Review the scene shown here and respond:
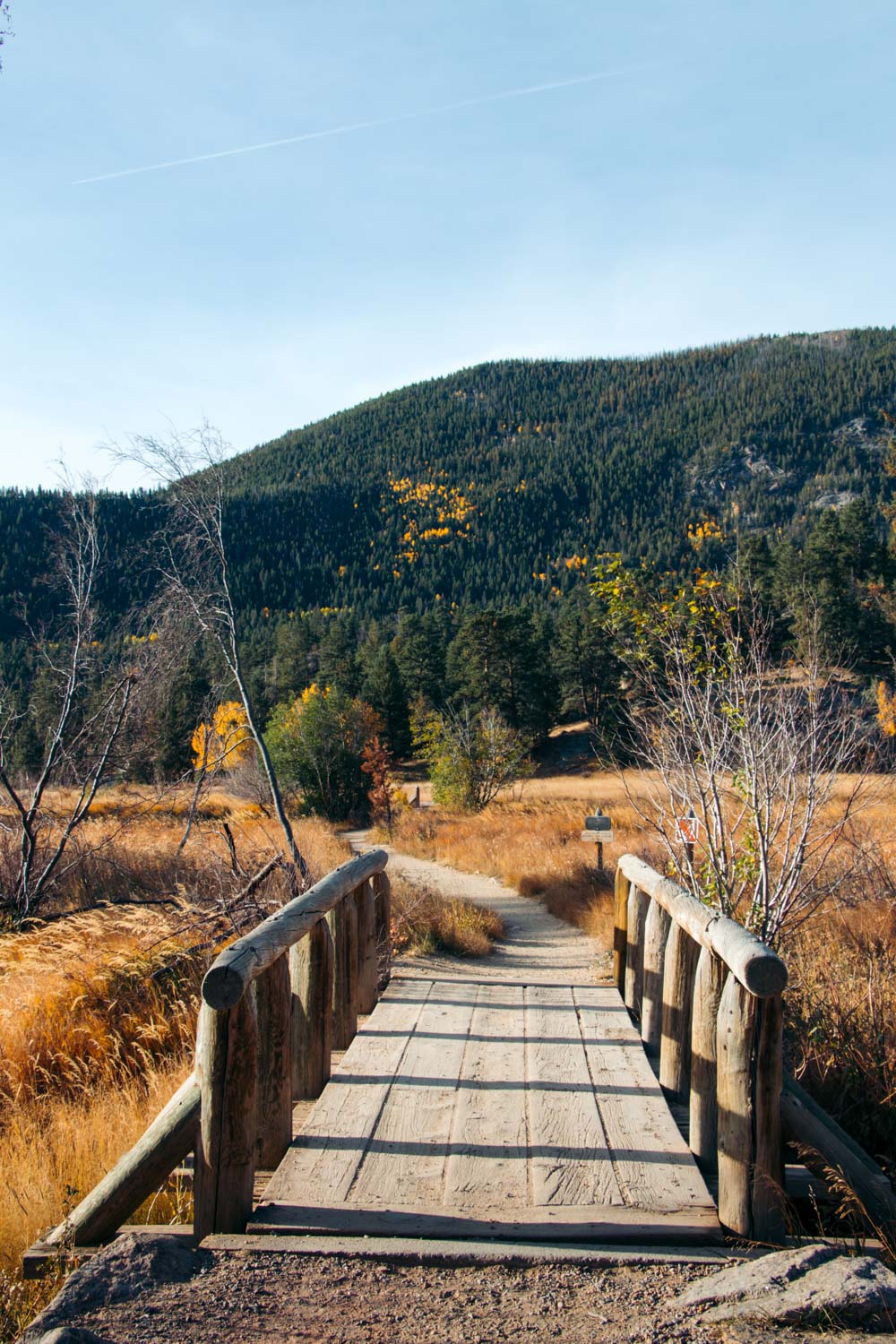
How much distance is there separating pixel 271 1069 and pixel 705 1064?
172cm

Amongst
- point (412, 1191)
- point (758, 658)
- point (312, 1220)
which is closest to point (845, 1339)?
point (412, 1191)

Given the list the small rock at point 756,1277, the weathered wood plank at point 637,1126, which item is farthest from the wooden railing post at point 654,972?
the small rock at point 756,1277

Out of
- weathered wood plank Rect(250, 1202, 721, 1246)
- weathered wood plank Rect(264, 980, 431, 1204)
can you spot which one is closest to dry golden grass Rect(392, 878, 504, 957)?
weathered wood plank Rect(264, 980, 431, 1204)

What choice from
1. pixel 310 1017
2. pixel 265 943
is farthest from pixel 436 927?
pixel 265 943

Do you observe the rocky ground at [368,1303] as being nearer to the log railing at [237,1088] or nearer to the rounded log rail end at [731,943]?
the log railing at [237,1088]

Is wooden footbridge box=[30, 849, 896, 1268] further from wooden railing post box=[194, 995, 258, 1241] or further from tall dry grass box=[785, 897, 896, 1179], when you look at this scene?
tall dry grass box=[785, 897, 896, 1179]

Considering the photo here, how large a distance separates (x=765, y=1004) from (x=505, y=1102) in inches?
56.4

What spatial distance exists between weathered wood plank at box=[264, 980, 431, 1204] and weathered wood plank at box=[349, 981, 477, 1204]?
47 mm

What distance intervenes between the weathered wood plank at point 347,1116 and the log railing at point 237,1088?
0.13m

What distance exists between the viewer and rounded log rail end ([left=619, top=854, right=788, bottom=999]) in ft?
9.45

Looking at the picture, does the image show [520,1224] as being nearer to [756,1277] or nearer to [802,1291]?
[756,1277]

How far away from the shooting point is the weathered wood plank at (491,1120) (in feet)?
10.3

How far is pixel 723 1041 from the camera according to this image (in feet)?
10.2

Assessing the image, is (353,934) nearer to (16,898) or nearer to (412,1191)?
(412,1191)
